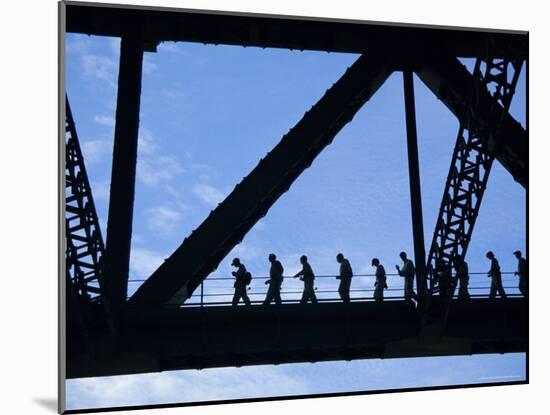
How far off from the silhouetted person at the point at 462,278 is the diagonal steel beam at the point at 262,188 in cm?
341

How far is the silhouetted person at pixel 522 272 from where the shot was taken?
50.1ft

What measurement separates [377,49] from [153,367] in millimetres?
7026

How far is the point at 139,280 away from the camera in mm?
14914

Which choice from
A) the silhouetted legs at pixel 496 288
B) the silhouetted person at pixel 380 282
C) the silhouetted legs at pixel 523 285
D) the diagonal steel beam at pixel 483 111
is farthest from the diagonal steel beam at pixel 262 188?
the silhouetted legs at pixel 523 285

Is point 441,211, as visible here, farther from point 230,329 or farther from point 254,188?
point 230,329

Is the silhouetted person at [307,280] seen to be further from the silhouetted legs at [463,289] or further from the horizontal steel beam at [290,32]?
the horizontal steel beam at [290,32]

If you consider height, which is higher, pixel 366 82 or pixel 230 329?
pixel 366 82

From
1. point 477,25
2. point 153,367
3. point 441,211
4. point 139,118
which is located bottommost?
point 153,367

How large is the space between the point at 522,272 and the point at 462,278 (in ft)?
4.10

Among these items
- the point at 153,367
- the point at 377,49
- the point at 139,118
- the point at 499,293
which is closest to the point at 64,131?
the point at 139,118

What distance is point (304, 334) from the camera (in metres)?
15.5

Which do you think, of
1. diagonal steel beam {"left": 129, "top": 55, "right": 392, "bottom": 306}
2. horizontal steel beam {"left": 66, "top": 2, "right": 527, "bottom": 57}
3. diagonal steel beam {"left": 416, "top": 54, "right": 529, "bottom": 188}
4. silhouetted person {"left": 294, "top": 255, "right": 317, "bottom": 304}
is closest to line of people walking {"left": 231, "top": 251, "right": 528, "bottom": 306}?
silhouetted person {"left": 294, "top": 255, "right": 317, "bottom": 304}

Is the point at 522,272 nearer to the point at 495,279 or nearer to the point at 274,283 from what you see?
the point at 495,279

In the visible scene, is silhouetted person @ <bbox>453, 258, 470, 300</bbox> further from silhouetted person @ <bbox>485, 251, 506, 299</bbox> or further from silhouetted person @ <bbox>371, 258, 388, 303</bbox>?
silhouetted person @ <bbox>371, 258, 388, 303</bbox>
